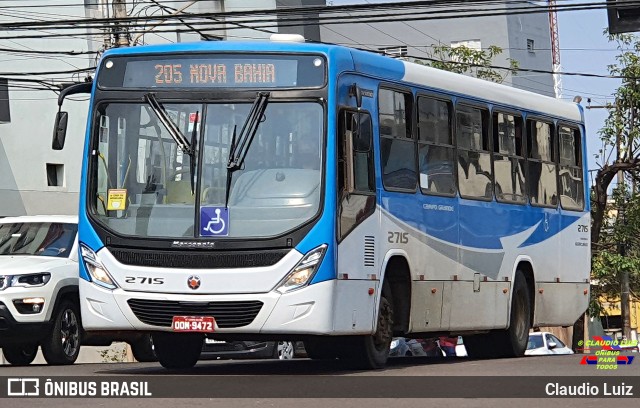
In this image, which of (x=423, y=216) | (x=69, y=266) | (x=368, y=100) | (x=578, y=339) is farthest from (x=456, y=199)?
(x=578, y=339)

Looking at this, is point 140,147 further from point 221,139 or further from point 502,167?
point 502,167

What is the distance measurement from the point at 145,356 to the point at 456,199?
563 centimetres

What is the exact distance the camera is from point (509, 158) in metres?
18.4

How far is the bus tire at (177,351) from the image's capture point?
15.4 metres

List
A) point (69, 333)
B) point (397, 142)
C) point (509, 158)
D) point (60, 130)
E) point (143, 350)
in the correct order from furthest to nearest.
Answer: point (143, 350) → point (509, 158) → point (69, 333) → point (397, 142) → point (60, 130)

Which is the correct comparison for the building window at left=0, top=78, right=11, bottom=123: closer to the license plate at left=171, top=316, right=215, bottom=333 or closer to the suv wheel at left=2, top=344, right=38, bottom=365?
the suv wheel at left=2, top=344, right=38, bottom=365

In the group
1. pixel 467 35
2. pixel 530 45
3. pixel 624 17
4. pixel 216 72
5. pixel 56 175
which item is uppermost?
pixel 467 35

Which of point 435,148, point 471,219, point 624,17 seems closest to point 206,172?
point 435,148

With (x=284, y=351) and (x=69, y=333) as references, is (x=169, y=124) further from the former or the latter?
(x=284, y=351)

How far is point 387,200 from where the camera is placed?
49.5 feet

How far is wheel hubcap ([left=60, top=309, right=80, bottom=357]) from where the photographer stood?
702 inches


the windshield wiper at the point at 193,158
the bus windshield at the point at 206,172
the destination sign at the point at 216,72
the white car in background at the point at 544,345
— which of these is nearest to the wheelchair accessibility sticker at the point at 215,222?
the bus windshield at the point at 206,172

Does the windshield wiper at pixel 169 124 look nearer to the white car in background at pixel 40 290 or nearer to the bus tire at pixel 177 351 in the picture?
the bus tire at pixel 177 351

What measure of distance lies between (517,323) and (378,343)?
171 inches
